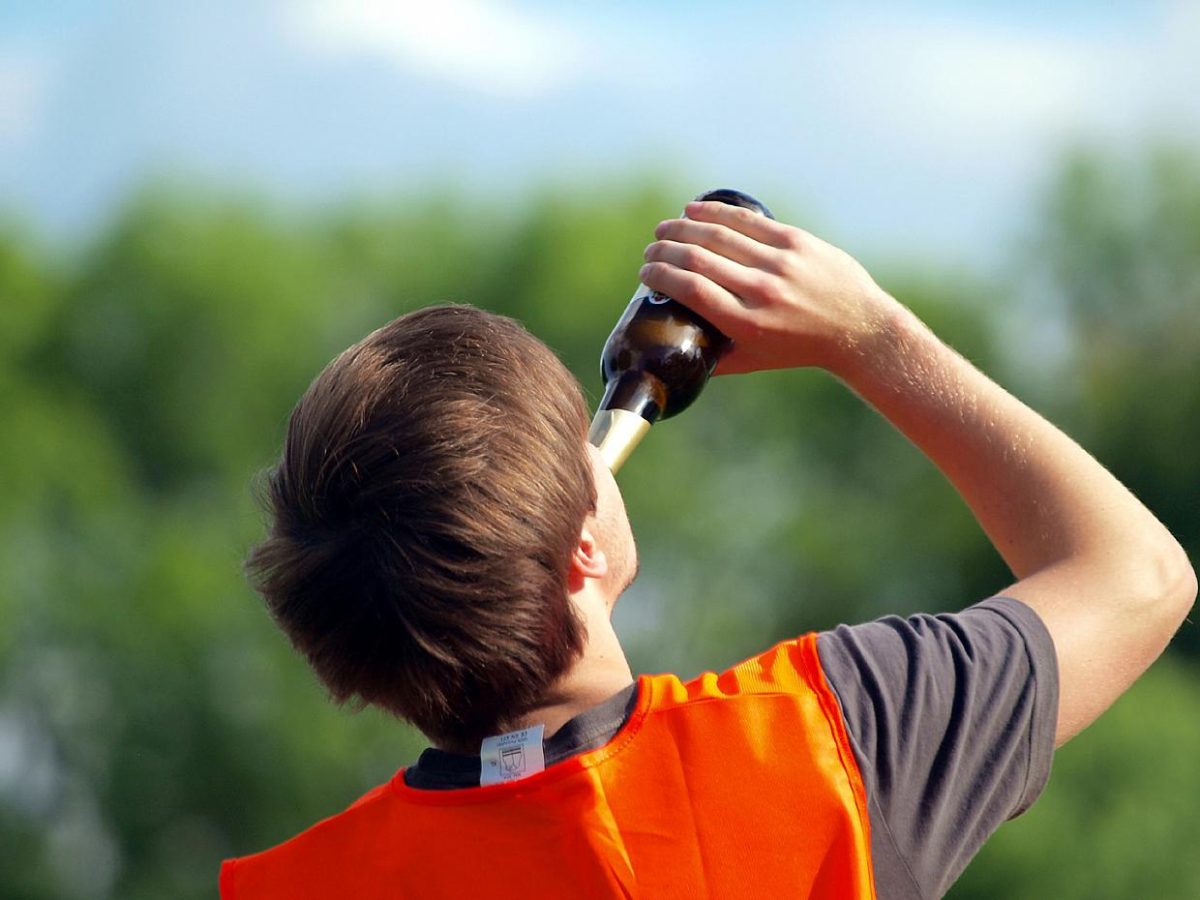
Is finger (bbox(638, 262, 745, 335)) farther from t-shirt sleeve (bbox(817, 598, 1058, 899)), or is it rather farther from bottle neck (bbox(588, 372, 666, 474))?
t-shirt sleeve (bbox(817, 598, 1058, 899))

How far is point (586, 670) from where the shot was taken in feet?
4.76

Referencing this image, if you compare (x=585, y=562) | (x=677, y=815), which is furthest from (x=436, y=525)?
(x=677, y=815)

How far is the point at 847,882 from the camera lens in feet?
4.23

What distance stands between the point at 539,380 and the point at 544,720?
0.32m

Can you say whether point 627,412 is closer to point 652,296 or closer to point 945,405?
point 652,296

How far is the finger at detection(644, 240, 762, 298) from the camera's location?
1.53m

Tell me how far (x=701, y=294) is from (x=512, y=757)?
1.61 ft

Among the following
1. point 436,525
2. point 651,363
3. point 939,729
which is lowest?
point 939,729

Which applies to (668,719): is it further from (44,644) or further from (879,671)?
(44,644)

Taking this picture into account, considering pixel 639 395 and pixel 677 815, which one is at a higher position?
pixel 639 395

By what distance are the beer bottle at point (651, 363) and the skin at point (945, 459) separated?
0.04 metres

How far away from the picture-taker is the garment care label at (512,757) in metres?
1.39

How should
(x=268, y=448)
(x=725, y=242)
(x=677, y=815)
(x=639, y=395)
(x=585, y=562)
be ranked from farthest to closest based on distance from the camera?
(x=268, y=448), (x=639, y=395), (x=725, y=242), (x=585, y=562), (x=677, y=815)

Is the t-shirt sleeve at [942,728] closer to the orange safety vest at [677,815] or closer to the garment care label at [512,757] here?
the orange safety vest at [677,815]
